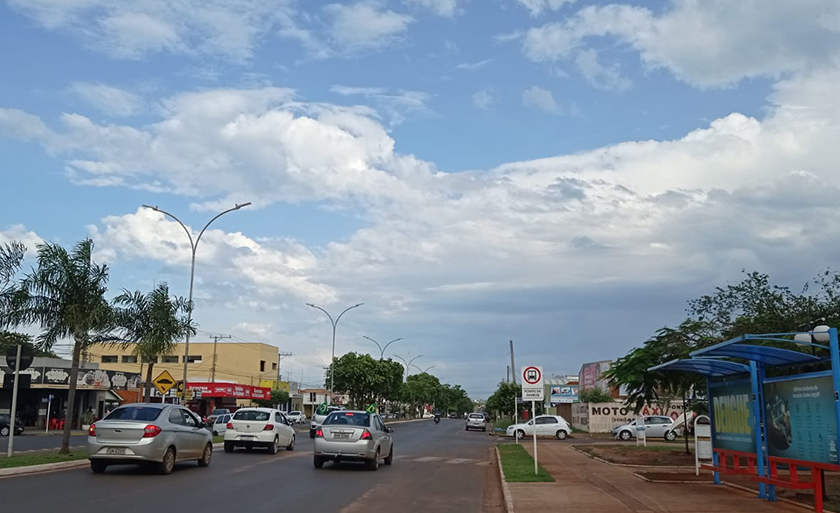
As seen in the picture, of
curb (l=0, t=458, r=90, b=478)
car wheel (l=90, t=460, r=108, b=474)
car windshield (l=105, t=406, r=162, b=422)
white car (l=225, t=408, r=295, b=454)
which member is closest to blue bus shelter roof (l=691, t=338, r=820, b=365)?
car windshield (l=105, t=406, r=162, b=422)

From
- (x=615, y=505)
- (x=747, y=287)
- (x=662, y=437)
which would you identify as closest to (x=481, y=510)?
(x=615, y=505)

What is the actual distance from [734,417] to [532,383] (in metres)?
6.11

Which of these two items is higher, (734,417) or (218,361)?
(218,361)

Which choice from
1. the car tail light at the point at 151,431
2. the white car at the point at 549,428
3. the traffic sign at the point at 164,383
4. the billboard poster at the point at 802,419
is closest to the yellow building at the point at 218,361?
the white car at the point at 549,428

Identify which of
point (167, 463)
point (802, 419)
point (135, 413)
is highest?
point (802, 419)

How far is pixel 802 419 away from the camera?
42.4 feet

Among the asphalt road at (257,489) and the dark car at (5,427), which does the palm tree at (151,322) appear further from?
the dark car at (5,427)

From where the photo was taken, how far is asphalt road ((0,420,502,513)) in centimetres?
1307

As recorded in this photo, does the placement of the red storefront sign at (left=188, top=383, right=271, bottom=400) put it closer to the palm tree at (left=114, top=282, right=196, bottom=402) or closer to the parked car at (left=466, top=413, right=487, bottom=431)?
the parked car at (left=466, top=413, right=487, bottom=431)

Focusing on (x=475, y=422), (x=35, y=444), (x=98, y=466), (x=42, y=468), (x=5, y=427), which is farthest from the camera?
(x=475, y=422)

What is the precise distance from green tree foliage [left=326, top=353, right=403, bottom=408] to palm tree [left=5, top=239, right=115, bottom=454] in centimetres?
5812

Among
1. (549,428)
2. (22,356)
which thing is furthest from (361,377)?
(22,356)

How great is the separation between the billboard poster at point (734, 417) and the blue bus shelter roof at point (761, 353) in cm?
129

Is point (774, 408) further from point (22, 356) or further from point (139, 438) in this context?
point (22, 356)
